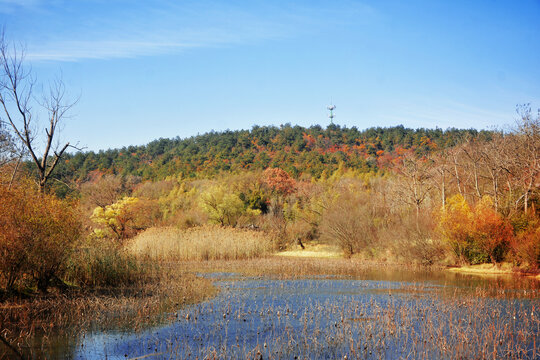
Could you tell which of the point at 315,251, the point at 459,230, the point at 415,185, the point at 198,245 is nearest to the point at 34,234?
the point at 198,245

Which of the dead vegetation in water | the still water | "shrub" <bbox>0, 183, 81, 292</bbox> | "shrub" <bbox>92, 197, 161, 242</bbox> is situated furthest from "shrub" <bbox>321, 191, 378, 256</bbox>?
"shrub" <bbox>0, 183, 81, 292</bbox>

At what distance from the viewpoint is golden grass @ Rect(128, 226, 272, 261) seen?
28.5 meters

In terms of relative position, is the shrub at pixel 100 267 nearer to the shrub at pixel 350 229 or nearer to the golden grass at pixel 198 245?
the golden grass at pixel 198 245

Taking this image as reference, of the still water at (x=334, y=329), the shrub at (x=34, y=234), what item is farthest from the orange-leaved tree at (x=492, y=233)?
the shrub at (x=34, y=234)

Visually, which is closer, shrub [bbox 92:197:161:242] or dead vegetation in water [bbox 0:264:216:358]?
dead vegetation in water [bbox 0:264:216:358]

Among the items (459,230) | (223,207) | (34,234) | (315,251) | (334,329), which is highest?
(223,207)

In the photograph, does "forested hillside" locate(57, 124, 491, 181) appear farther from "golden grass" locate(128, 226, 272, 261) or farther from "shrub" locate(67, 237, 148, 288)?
"shrub" locate(67, 237, 148, 288)

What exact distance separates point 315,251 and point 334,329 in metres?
28.4

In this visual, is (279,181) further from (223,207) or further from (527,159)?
(527,159)

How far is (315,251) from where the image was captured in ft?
128

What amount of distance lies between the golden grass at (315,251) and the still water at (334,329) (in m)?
19.2

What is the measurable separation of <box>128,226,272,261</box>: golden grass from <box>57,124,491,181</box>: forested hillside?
1427 inches

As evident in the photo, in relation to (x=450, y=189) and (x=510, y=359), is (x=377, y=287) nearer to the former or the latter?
(x=510, y=359)

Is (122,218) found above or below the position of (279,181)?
below
